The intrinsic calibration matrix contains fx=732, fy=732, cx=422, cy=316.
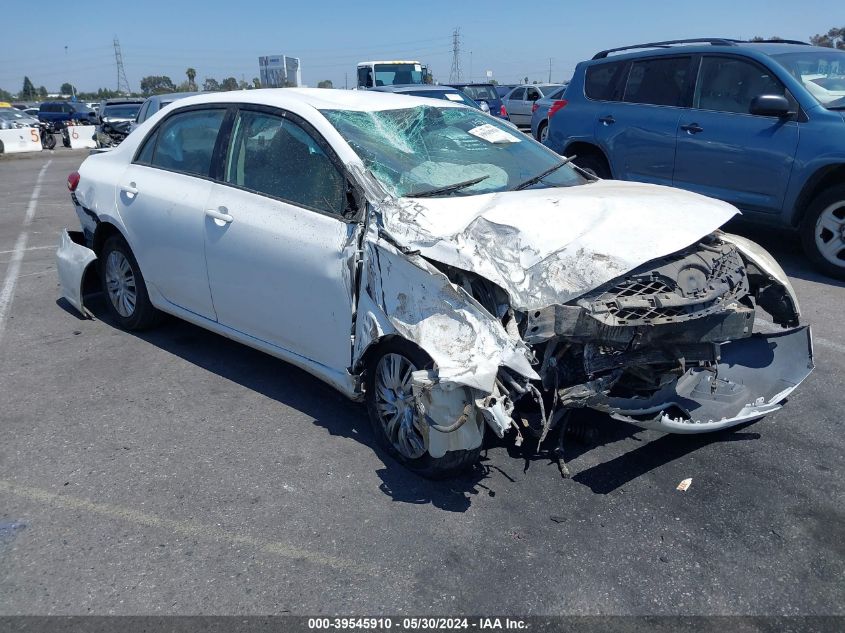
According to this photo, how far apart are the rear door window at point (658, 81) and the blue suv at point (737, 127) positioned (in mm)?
11

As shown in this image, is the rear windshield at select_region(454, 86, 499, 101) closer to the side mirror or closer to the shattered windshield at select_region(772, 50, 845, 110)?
the shattered windshield at select_region(772, 50, 845, 110)

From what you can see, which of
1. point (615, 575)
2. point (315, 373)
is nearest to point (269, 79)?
point (315, 373)

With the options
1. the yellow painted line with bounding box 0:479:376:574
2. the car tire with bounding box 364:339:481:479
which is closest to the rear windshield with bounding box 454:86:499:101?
the car tire with bounding box 364:339:481:479

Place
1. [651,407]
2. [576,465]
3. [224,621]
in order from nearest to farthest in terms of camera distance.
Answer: [224,621], [651,407], [576,465]

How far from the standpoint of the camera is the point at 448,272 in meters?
3.40

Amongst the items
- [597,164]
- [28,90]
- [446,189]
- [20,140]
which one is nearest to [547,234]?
[446,189]

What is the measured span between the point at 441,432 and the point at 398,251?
0.86 m

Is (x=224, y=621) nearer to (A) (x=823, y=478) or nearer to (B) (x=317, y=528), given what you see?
(B) (x=317, y=528)

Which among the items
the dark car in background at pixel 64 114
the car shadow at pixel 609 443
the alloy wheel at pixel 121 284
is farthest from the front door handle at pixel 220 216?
the dark car in background at pixel 64 114

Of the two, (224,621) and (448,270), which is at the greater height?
(448,270)

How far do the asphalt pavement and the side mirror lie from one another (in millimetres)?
2926

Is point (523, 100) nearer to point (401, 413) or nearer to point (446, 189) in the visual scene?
point (446, 189)

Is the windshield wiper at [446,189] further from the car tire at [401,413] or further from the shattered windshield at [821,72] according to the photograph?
the shattered windshield at [821,72]

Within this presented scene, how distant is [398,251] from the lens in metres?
3.44
